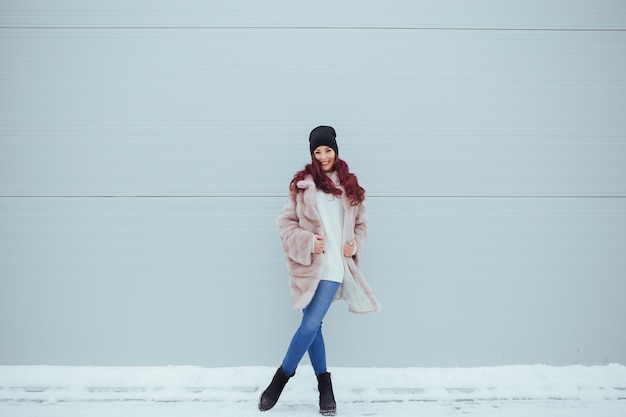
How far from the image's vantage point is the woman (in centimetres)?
239

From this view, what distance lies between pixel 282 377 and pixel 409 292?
46.0 inches

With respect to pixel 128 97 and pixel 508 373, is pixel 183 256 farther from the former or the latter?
pixel 508 373

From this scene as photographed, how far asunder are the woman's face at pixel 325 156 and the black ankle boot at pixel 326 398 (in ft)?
4.18

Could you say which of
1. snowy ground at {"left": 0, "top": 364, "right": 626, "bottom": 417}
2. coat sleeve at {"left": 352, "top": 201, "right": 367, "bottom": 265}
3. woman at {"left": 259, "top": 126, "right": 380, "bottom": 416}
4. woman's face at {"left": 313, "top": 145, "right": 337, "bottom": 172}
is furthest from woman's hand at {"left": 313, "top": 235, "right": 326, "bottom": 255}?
snowy ground at {"left": 0, "top": 364, "right": 626, "bottom": 417}

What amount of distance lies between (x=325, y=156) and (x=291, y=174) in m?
0.67

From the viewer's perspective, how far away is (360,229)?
257 centimetres

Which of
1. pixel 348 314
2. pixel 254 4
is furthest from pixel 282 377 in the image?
pixel 254 4

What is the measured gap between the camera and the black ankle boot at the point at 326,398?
2465mm

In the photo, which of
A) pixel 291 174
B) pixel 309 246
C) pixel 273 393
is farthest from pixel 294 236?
pixel 273 393

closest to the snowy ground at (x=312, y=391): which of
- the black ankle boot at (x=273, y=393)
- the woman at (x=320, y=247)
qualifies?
the black ankle boot at (x=273, y=393)

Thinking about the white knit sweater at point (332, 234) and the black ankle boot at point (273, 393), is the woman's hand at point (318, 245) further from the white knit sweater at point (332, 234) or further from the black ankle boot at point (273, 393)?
the black ankle boot at point (273, 393)

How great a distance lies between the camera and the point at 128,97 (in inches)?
121

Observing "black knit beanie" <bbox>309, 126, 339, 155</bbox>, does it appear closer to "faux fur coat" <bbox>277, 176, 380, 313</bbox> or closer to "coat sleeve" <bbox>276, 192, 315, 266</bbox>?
"faux fur coat" <bbox>277, 176, 380, 313</bbox>

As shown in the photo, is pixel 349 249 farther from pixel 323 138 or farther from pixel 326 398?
pixel 326 398
